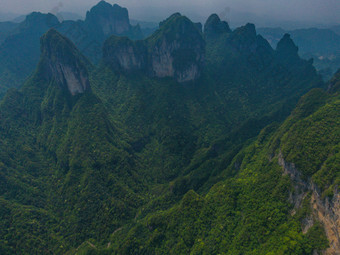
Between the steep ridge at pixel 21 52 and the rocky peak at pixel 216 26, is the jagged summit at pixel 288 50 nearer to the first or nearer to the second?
the rocky peak at pixel 216 26

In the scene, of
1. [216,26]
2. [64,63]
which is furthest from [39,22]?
[216,26]

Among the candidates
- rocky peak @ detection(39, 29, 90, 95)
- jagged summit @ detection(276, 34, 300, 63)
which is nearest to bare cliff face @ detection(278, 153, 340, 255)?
rocky peak @ detection(39, 29, 90, 95)

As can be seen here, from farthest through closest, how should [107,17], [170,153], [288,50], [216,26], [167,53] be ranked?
[107,17]
[288,50]
[216,26]
[167,53]
[170,153]

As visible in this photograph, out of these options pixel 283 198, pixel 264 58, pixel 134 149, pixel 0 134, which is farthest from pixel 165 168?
pixel 264 58

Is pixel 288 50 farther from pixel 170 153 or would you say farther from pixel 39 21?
pixel 39 21

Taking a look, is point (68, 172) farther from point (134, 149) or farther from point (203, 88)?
point (203, 88)

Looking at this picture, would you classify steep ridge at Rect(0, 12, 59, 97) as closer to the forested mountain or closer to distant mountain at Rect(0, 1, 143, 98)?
distant mountain at Rect(0, 1, 143, 98)
